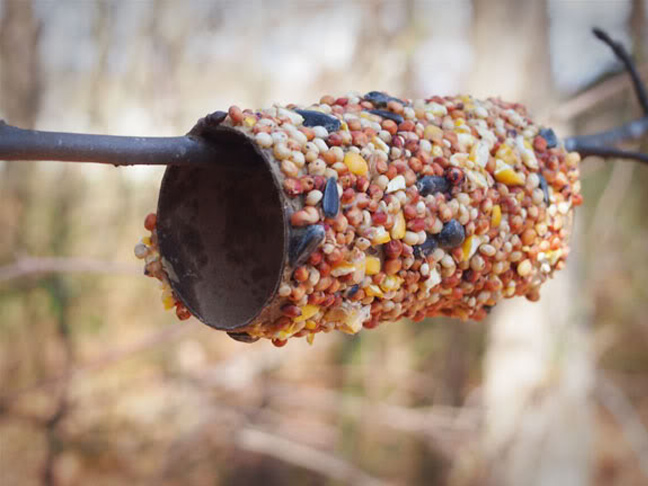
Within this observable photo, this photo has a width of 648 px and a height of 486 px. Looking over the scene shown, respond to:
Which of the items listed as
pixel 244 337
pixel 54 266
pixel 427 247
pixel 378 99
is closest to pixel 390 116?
pixel 378 99

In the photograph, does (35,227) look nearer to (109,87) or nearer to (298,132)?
(109,87)

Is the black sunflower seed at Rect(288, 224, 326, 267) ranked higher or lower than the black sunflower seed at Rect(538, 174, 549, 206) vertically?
lower

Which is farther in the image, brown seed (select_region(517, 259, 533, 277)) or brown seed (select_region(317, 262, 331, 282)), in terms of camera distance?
brown seed (select_region(517, 259, 533, 277))

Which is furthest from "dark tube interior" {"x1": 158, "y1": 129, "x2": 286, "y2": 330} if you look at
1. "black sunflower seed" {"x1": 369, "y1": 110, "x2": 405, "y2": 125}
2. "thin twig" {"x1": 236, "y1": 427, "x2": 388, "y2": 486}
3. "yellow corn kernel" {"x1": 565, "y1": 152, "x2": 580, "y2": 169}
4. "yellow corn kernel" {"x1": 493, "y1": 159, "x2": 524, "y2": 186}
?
"thin twig" {"x1": 236, "y1": 427, "x2": 388, "y2": 486}

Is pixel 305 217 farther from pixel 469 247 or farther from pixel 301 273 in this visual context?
pixel 469 247

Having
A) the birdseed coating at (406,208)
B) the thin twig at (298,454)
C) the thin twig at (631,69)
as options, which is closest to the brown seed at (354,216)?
the birdseed coating at (406,208)

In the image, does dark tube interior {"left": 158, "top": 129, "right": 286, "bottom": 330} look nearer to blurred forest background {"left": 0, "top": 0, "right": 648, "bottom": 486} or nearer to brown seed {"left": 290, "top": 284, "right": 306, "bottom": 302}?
brown seed {"left": 290, "top": 284, "right": 306, "bottom": 302}

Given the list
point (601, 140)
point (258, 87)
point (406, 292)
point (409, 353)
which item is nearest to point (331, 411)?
point (409, 353)
